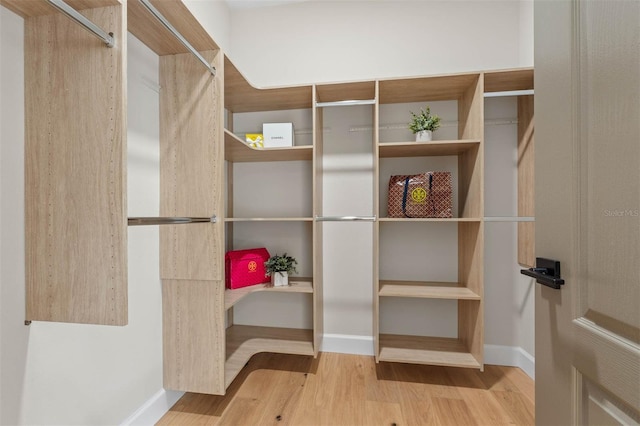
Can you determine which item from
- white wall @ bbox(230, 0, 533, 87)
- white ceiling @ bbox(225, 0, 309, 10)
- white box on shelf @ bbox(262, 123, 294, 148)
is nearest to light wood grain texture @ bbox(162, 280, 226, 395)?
white box on shelf @ bbox(262, 123, 294, 148)

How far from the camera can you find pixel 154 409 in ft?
4.94

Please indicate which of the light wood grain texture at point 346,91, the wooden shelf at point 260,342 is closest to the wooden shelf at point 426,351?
the wooden shelf at point 260,342

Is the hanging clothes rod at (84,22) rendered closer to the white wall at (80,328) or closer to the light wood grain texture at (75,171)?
the light wood grain texture at (75,171)

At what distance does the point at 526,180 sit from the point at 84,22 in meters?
2.40

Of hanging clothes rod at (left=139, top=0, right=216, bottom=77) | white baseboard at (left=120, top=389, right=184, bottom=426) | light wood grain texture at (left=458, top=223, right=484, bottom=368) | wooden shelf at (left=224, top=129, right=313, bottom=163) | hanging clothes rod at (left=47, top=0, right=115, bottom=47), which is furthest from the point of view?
wooden shelf at (left=224, top=129, right=313, bottom=163)

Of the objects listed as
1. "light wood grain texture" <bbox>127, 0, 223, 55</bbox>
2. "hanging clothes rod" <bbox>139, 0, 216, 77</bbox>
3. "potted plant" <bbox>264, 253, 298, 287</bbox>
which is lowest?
"potted plant" <bbox>264, 253, 298, 287</bbox>

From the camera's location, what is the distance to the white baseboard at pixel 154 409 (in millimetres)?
1394

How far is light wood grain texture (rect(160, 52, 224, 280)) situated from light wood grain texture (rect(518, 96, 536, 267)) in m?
1.96

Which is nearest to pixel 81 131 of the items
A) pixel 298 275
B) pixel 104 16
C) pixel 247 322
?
pixel 104 16

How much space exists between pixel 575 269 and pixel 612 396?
23 centimetres

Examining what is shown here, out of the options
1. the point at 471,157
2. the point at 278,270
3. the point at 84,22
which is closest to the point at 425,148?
the point at 471,157

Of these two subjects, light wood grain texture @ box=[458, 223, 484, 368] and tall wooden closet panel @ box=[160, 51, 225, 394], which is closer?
tall wooden closet panel @ box=[160, 51, 225, 394]

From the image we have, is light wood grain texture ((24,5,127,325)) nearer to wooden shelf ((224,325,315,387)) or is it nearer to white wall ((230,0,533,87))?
wooden shelf ((224,325,315,387))

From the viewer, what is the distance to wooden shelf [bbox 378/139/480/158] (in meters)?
1.77
